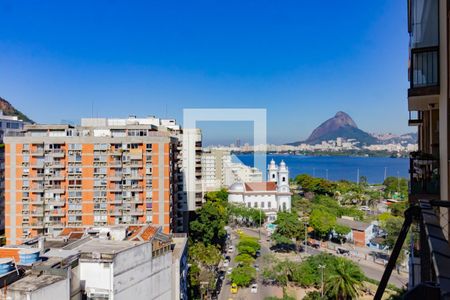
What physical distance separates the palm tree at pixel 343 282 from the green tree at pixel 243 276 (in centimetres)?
330

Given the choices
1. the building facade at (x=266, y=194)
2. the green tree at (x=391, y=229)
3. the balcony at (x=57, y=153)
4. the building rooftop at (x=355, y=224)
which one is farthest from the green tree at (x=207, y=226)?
the building facade at (x=266, y=194)

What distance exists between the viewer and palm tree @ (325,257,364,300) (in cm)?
1088

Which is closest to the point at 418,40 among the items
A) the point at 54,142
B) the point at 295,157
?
the point at 54,142

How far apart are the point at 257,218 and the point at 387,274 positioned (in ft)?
80.4

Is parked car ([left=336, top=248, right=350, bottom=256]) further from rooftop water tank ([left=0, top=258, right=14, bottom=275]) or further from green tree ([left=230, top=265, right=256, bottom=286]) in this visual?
rooftop water tank ([left=0, top=258, right=14, bottom=275])

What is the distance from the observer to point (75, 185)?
13844mm

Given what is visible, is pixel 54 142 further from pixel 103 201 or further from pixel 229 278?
pixel 229 278

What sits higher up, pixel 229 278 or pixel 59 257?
pixel 59 257

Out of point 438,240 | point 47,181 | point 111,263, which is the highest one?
point 438,240

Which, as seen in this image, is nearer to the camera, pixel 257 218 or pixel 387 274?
pixel 387 274

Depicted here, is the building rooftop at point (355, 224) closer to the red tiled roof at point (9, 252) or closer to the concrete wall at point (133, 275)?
the concrete wall at point (133, 275)

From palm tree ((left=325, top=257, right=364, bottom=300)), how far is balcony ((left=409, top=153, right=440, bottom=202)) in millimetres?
7879

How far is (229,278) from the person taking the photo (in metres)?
14.5

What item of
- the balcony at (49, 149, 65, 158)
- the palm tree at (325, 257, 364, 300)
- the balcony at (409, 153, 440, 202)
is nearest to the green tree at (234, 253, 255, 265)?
the palm tree at (325, 257, 364, 300)
